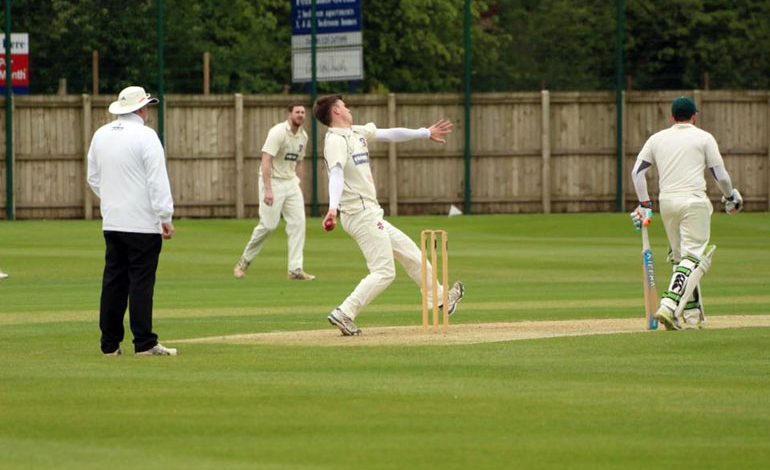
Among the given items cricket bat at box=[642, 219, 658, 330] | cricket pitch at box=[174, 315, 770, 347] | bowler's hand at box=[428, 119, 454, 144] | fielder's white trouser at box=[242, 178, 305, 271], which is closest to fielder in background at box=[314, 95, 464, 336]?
cricket pitch at box=[174, 315, 770, 347]

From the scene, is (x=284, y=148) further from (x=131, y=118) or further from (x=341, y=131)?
(x=131, y=118)

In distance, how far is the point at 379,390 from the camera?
11.2 metres

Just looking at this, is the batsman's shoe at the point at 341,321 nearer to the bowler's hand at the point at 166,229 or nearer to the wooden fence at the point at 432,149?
the bowler's hand at the point at 166,229

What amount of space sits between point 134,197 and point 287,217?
1005cm

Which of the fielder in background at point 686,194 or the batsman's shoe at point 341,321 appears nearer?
the batsman's shoe at point 341,321

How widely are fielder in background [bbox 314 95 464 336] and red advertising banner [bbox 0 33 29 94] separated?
2261 centimetres

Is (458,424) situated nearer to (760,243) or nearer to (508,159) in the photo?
(760,243)

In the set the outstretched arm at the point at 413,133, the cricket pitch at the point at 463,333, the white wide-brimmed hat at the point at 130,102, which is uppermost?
the white wide-brimmed hat at the point at 130,102

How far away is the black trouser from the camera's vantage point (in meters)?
13.2

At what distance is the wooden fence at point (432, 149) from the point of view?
36.2 metres

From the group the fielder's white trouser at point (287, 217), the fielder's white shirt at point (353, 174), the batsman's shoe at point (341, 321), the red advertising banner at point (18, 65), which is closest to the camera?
the batsman's shoe at point (341, 321)

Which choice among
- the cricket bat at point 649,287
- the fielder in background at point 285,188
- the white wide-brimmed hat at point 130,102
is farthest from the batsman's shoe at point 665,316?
the fielder in background at point 285,188

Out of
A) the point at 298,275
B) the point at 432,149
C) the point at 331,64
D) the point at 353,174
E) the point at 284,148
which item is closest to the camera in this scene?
the point at 353,174

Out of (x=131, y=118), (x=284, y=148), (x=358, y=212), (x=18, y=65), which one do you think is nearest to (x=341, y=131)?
(x=358, y=212)
